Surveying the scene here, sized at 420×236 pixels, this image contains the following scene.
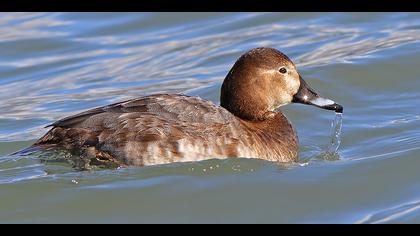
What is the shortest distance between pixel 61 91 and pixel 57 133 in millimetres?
3585

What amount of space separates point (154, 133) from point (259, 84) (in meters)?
1.10

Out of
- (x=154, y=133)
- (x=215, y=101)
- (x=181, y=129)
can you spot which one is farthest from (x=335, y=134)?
(x=154, y=133)

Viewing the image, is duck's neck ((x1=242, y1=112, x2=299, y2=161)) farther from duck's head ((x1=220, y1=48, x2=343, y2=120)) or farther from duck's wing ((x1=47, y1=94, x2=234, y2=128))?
duck's wing ((x1=47, y1=94, x2=234, y2=128))

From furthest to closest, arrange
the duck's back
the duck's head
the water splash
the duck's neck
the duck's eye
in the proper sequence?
the water splash < the duck's eye < the duck's head < the duck's neck < the duck's back

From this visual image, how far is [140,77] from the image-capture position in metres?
11.3

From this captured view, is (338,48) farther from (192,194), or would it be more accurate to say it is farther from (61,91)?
(192,194)

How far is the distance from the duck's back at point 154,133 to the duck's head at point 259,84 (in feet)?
1.21

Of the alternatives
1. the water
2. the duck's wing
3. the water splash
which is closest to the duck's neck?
the water

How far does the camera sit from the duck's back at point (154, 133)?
Result: 7.30m

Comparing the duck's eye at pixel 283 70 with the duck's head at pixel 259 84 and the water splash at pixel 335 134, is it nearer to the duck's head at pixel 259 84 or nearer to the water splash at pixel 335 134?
the duck's head at pixel 259 84

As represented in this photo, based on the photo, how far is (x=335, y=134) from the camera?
29.0 feet

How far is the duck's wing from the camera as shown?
7.43 m

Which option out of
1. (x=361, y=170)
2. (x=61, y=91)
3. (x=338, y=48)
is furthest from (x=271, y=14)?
(x=361, y=170)

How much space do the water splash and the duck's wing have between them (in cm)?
128
